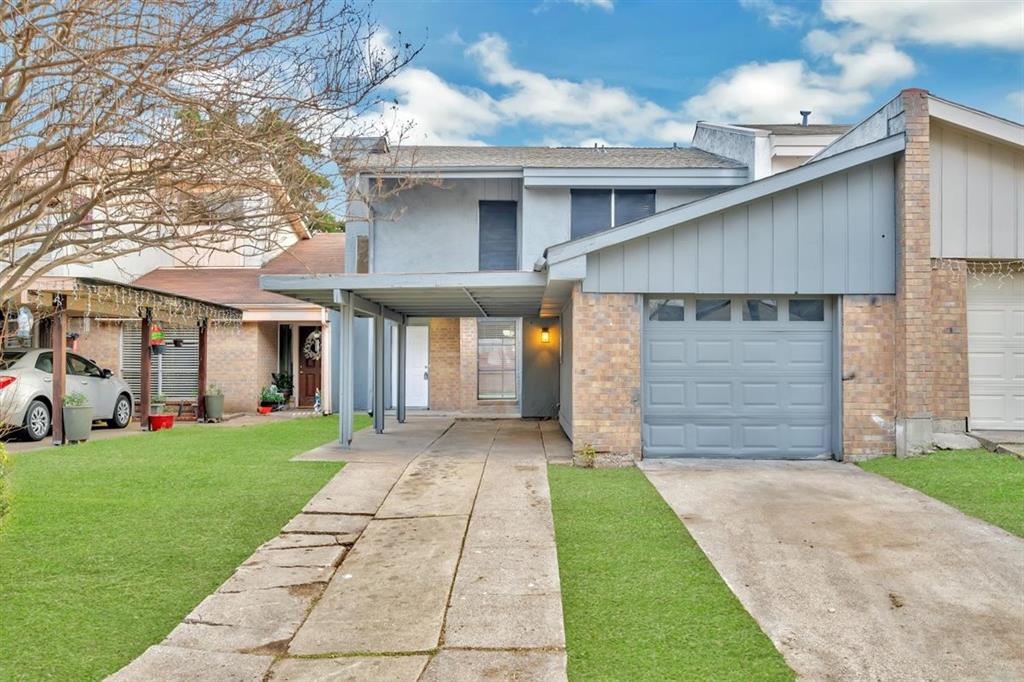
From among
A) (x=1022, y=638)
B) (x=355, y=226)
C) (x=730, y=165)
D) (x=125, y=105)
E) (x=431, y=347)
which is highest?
(x=730, y=165)

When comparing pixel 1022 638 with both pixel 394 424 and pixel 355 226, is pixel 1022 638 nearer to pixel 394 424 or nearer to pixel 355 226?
Result: pixel 394 424

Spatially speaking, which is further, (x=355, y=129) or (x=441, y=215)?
(x=441, y=215)

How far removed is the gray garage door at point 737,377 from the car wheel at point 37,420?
9834 millimetres

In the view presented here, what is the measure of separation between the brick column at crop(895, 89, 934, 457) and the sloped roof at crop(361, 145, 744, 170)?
15.9 feet

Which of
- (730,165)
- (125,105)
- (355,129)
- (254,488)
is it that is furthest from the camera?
(730,165)

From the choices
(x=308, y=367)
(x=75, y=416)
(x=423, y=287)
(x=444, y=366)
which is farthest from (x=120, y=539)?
(x=308, y=367)

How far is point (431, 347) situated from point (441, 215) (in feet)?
14.1

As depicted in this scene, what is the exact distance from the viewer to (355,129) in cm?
573

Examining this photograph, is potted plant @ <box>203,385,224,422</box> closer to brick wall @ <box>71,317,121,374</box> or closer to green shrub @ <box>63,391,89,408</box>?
green shrub @ <box>63,391,89,408</box>

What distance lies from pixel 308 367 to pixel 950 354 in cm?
1466

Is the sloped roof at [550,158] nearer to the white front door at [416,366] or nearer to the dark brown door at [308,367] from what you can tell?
the white front door at [416,366]

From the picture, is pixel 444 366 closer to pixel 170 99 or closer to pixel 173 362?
pixel 173 362

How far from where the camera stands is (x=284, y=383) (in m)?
17.2

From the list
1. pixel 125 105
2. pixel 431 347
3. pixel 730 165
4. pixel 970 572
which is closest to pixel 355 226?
pixel 431 347
